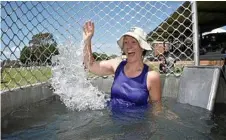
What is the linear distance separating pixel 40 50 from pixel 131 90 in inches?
35.6

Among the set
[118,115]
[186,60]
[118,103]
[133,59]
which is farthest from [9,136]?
[186,60]

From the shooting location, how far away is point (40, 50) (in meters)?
2.84


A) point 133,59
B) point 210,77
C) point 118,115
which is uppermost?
point 133,59

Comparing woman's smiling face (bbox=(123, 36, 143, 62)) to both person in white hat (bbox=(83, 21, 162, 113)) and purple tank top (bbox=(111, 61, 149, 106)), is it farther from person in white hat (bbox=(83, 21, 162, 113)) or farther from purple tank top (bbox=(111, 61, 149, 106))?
purple tank top (bbox=(111, 61, 149, 106))

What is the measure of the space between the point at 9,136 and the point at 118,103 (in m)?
1.03

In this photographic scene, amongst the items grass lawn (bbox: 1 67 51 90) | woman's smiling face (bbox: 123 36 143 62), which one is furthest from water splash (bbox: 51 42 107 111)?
woman's smiling face (bbox: 123 36 143 62)

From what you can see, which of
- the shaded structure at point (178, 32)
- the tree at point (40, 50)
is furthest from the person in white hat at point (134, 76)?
the shaded structure at point (178, 32)

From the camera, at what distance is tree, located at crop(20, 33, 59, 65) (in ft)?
8.37

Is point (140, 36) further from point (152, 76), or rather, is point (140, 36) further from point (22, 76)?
point (22, 76)

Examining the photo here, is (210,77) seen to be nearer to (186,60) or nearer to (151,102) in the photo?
(151,102)

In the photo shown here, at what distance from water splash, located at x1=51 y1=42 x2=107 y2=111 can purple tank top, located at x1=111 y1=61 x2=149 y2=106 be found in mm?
123

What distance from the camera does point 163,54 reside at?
3291 millimetres

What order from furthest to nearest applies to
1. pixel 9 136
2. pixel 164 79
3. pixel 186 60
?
pixel 186 60, pixel 164 79, pixel 9 136

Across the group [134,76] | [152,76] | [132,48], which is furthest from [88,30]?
[152,76]
